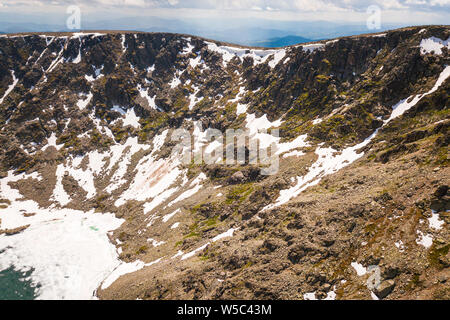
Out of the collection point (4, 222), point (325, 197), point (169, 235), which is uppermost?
point (325, 197)

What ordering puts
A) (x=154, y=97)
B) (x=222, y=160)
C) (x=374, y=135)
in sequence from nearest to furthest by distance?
1. (x=374, y=135)
2. (x=222, y=160)
3. (x=154, y=97)

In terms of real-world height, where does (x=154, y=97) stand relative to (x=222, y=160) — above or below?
above

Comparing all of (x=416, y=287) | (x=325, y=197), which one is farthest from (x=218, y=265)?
(x=416, y=287)

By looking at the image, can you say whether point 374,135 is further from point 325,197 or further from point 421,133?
point 325,197

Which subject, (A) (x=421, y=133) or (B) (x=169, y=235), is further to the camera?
(B) (x=169, y=235)

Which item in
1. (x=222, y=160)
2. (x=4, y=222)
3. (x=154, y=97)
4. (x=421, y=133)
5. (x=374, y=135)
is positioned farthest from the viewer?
(x=154, y=97)

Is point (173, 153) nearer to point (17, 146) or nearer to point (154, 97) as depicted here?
point (154, 97)
